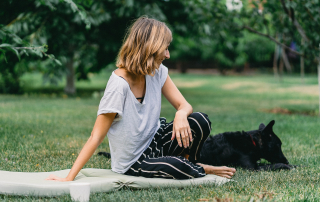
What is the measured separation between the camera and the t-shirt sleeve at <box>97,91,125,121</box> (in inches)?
107

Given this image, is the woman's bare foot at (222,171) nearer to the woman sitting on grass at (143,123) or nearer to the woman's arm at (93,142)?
the woman sitting on grass at (143,123)

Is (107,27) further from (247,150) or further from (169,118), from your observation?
(247,150)

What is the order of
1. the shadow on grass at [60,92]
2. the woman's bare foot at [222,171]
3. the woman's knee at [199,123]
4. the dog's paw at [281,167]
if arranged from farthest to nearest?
the shadow on grass at [60,92] → the dog's paw at [281,167] → the woman's bare foot at [222,171] → the woman's knee at [199,123]

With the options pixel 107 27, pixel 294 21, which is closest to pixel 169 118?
pixel 294 21

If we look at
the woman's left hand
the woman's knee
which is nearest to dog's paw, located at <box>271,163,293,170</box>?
the woman's knee

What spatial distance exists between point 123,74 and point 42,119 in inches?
183

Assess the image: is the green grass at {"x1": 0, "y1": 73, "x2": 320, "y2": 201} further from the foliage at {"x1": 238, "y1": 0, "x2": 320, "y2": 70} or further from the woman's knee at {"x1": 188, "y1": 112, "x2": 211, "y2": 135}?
the foliage at {"x1": 238, "y1": 0, "x2": 320, "y2": 70}

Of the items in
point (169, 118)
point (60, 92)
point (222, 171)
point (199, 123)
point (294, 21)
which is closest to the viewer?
point (199, 123)

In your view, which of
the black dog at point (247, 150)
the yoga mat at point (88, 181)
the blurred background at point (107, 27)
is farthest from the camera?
the blurred background at point (107, 27)

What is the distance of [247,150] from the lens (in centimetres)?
377

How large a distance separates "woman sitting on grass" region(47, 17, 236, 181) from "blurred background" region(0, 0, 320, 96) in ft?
6.01

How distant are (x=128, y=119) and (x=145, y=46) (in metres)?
0.61

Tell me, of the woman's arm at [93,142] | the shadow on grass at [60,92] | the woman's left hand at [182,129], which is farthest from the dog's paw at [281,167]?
the shadow on grass at [60,92]

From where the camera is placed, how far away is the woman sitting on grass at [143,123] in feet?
9.09
